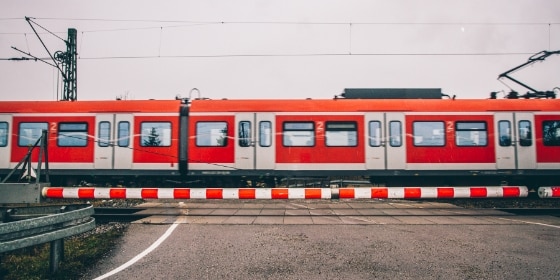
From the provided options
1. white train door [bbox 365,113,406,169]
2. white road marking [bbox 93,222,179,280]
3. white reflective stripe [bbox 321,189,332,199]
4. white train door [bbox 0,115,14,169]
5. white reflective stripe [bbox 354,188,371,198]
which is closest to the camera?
white road marking [bbox 93,222,179,280]

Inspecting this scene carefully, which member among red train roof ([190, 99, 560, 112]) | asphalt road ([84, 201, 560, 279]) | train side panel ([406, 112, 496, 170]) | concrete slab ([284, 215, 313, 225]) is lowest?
concrete slab ([284, 215, 313, 225])

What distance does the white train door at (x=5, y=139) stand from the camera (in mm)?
12820

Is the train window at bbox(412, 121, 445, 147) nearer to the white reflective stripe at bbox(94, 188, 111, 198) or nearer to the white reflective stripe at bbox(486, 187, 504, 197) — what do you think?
the white reflective stripe at bbox(486, 187, 504, 197)

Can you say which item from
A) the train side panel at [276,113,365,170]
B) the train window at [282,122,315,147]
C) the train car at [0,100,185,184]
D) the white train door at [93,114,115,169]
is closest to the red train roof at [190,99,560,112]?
the train side panel at [276,113,365,170]

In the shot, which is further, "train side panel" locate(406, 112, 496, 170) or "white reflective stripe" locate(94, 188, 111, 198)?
"train side panel" locate(406, 112, 496, 170)

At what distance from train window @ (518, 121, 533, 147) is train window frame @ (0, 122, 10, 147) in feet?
61.2

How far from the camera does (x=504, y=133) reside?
12.4 m

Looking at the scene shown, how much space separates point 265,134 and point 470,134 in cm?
728

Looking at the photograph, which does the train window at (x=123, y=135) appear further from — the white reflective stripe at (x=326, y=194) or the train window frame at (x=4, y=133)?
the white reflective stripe at (x=326, y=194)

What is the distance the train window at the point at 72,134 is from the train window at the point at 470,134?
13.4m

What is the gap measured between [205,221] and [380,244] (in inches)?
167

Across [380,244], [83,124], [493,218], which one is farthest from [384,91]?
[83,124]

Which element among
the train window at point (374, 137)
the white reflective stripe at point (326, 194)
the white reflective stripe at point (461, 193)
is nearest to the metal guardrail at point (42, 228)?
the white reflective stripe at point (326, 194)

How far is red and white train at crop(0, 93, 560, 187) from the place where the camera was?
12.3 metres
